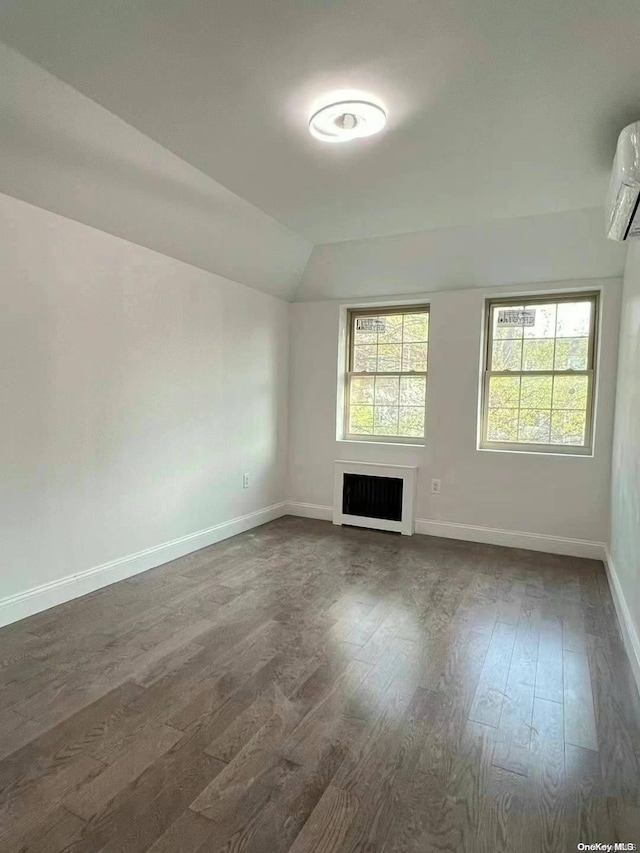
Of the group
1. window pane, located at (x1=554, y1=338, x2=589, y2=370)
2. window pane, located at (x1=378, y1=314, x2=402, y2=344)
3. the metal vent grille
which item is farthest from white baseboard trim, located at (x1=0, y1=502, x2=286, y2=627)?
window pane, located at (x1=554, y1=338, x2=589, y2=370)

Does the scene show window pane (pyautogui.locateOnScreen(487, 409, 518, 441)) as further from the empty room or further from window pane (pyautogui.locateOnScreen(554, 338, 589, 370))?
window pane (pyautogui.locateOnScreen(554, 338, 589, 370))

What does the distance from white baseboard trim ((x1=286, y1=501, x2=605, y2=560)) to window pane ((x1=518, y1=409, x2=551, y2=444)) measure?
82cm

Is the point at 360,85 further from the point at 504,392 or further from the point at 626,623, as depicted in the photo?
the point at 504,392

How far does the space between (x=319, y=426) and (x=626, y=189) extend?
3.37m

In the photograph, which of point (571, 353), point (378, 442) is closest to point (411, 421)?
point (378, 442)

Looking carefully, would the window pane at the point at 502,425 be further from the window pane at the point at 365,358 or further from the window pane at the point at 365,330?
the window pane at the point at 365,330

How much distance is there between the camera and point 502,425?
14.3 ft

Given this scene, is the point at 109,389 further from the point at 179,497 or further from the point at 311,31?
the point at 311,31

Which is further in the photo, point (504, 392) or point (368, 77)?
point (504, 392)

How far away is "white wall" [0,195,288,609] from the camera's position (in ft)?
8.60

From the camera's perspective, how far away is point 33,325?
8.73 ft

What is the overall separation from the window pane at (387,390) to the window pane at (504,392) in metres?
0.89

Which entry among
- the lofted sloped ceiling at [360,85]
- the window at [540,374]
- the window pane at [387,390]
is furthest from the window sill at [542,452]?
the lofted sloped ceiling at [360,85]

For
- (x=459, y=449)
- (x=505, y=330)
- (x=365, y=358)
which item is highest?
(x=505, y=330)
